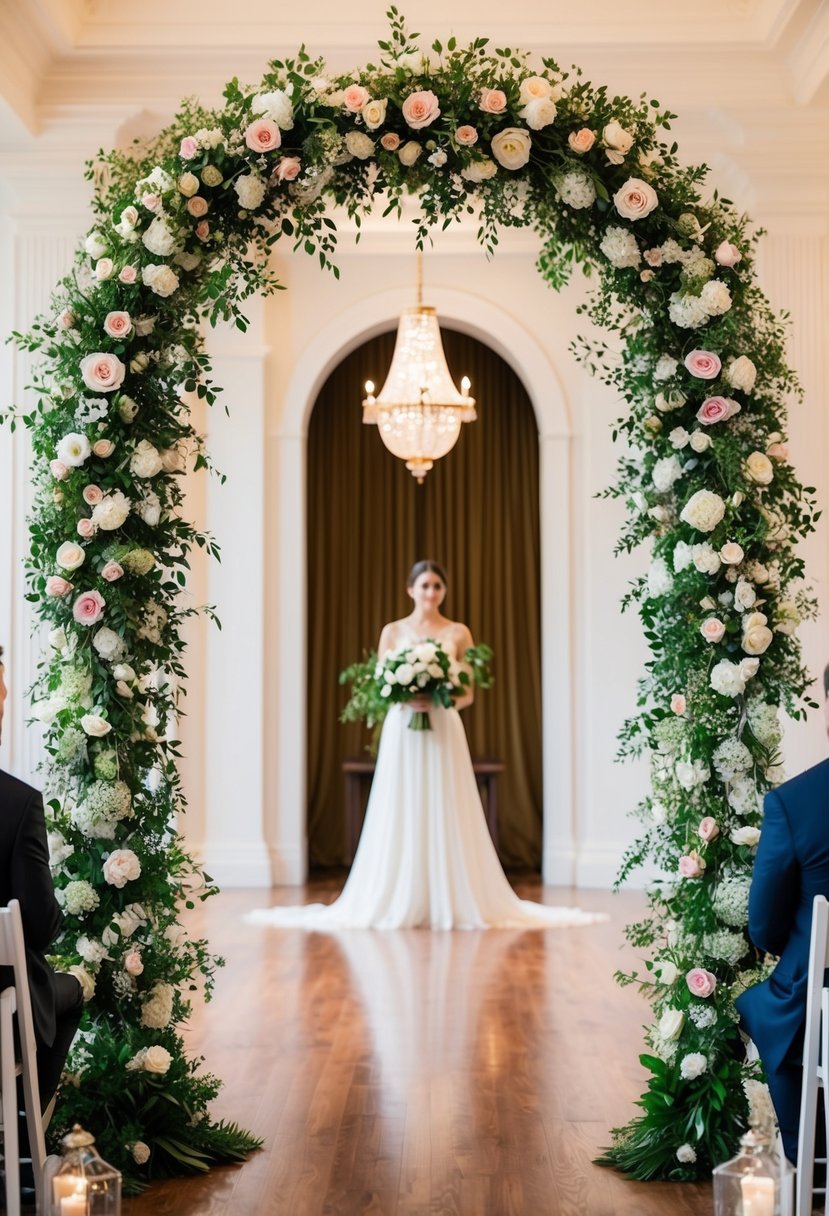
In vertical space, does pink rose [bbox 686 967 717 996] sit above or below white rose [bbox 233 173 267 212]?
below

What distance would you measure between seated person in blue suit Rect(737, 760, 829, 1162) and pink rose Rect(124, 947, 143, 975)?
5.60ft

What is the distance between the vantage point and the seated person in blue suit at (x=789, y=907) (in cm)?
365

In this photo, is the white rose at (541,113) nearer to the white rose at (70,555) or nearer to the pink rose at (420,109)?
the pink rose at (420,109)

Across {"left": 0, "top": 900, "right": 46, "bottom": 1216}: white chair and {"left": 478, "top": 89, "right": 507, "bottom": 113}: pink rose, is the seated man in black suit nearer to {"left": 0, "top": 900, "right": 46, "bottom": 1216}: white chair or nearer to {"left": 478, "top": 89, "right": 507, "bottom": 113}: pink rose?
{"left": 0, "top": 900, "right": 46, "bottom": 1216}: white chair

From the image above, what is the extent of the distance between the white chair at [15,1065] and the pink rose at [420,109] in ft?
7.82

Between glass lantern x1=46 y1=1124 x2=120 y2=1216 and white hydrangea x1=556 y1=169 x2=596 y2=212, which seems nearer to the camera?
glass lantern x1=46 y1=1124 x2=120 y2=1216

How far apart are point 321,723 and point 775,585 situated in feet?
23.6

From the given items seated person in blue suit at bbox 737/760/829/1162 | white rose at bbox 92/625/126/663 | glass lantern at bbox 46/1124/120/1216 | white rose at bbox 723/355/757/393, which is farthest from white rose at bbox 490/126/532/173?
glass lantern at bbox 46/1124/120/1216

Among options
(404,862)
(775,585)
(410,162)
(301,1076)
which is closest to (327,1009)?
(301,1076)

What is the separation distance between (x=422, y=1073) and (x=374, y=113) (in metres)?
3.30

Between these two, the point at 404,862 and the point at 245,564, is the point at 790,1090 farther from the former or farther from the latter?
the point at 245,564

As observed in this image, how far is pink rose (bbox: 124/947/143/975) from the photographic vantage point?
13.9 feet

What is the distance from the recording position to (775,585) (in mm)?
4398

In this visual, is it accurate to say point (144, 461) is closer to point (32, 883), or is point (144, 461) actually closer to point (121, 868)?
point (121, 868)
